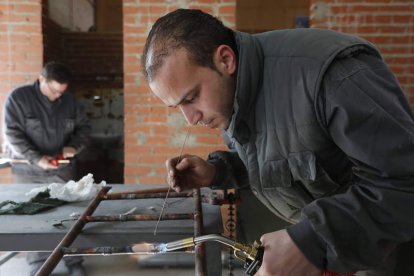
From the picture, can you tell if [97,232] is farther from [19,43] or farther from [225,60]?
[19,43]

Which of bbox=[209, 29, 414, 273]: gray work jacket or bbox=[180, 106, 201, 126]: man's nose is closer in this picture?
bbox=[209, 29, 414, 273]: gray work jacket

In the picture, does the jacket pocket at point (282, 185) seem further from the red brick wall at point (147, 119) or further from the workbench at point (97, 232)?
the red brick wall at point (147, 119)

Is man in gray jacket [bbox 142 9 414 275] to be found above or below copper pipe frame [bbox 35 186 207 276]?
above

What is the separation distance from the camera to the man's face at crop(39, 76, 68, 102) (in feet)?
9.67

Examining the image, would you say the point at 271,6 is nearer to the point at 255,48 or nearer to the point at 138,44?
the point at 138,44

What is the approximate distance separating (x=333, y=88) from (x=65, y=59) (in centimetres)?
426

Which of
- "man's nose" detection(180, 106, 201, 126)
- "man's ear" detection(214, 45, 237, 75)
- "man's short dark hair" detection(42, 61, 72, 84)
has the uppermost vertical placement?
"man's ear" detection(214, 45, 237, 75)

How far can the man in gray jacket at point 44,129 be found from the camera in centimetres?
295

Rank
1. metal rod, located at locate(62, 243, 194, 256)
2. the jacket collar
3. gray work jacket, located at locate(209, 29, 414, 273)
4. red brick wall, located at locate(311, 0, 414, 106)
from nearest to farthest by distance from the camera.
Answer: gray work jacket, located at locate(209, 29, 414, 273), the jacket collar, metal rod, located at locate(62, 243, 194, 256), red brick wall, located at locate(311, 0, 414, 106)

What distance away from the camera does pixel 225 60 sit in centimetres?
107

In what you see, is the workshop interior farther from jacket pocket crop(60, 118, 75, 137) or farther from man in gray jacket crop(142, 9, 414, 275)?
jacket pocket crop(60, 118, 75, 137)

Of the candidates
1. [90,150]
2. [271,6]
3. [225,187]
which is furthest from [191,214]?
[271,6]

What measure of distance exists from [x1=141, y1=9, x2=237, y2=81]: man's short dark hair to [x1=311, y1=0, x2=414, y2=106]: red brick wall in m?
2.01

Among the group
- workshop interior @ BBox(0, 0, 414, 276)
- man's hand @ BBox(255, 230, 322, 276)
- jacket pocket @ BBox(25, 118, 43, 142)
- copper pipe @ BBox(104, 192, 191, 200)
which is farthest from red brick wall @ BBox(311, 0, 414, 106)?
man's hand @ BBox(255, 230, 322, 276)
